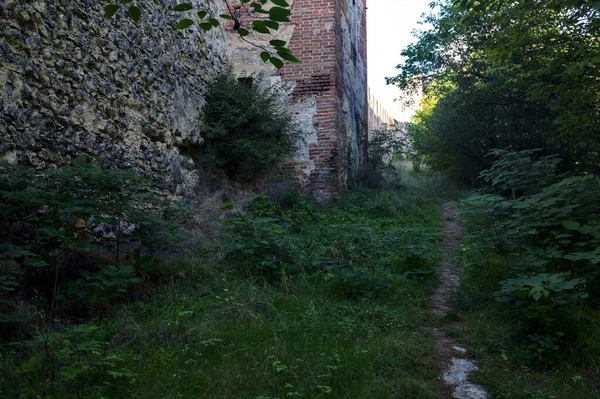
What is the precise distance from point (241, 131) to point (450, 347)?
233 inches

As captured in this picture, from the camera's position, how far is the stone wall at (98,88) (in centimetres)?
425

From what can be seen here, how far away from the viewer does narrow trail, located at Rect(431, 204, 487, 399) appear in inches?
119

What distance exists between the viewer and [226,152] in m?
8.59

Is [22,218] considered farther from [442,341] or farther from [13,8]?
[442,341]

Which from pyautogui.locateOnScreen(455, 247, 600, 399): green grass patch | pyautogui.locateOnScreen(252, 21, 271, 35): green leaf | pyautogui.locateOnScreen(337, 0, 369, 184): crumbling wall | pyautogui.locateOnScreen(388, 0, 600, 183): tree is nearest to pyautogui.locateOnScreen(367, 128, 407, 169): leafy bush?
pyautogui.locateOnScreen(337, 0, 369, 184): crumbling wall

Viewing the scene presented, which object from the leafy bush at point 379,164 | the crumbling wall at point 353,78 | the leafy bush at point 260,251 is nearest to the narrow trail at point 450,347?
the leafy bush at point 260,251

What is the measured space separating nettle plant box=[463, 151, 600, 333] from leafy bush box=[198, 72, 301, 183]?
4639 mm

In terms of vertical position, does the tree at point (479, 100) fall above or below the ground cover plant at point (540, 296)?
above

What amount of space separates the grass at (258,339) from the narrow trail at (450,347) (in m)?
0.10

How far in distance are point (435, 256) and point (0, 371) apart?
492 centimetres

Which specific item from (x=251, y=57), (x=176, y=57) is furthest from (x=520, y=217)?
(x=251, y=57)

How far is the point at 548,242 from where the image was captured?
417 centimetres

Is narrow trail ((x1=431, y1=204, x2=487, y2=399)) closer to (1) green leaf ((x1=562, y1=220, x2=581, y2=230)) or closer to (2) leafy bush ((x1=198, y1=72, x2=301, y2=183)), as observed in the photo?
(1) green leaf ((x1=562, y1=220, x2=581, y2=230))

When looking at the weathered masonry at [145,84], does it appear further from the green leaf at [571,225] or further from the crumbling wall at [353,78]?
the green leaf at [571,225]
